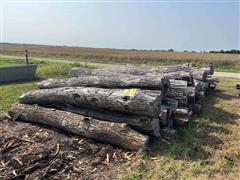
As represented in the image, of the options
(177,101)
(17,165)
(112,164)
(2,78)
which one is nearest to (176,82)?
(177,101)

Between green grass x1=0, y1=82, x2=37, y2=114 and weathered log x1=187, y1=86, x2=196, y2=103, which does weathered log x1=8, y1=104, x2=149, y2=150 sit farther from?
weathered log x1=187, y1=86, x2=196, y2=103

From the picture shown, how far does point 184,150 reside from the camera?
5379mm

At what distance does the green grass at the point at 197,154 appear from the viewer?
182 inches

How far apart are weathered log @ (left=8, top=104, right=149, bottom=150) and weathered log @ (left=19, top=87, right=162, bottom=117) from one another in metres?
0.34

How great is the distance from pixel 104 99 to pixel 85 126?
63 cm

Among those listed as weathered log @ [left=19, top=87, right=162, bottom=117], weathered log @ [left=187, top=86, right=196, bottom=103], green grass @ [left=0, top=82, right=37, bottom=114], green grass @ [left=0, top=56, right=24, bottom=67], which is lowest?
green grass @ [left=0, top=82, right=37, bottom=114]

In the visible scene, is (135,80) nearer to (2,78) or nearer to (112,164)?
(112,164)

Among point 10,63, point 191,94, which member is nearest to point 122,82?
point 191,94

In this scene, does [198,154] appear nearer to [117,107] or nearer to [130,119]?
[130,119]

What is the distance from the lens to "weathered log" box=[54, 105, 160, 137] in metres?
5.62

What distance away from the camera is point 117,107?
19.3 ft

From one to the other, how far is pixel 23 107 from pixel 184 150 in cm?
370

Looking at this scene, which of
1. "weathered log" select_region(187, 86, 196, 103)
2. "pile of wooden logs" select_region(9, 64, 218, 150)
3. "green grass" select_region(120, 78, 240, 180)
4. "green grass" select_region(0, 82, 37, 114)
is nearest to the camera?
"green grass" select_region(120, 78, 240, 180)

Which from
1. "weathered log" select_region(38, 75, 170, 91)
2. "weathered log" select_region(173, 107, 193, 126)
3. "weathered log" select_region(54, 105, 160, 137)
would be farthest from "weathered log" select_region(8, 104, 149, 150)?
"weathered log" select_region(173, 107, 193, 126)
